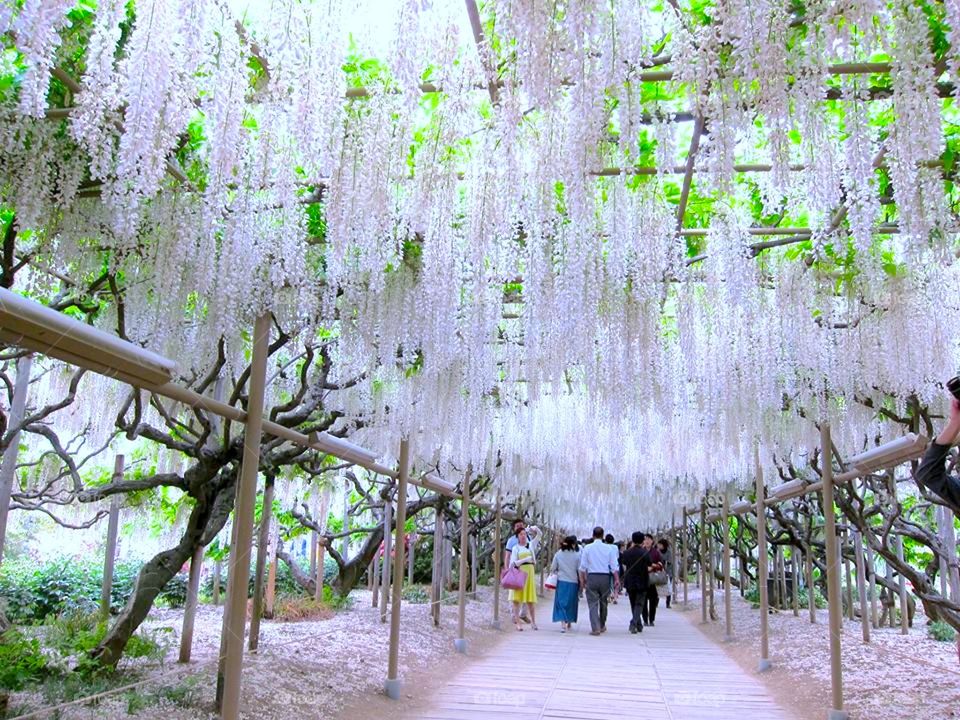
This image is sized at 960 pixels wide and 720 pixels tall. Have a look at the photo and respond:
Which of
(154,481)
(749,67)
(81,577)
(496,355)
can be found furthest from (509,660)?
(81,577)

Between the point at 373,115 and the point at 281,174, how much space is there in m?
0.53

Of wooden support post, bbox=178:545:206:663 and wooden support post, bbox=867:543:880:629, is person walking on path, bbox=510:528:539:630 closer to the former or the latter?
wooden support post, bbox=867:543:880:629

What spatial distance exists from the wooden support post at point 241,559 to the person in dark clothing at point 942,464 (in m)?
2.50

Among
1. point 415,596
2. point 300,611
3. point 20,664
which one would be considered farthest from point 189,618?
point 415,596

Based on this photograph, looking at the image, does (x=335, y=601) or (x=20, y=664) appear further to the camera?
(x=335, y=601)

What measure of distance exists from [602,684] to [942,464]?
11.7 feet

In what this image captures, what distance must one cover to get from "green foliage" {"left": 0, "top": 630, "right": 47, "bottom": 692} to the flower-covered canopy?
1.82 meters

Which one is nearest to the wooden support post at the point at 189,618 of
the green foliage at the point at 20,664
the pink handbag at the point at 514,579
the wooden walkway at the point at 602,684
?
the green foliage at the point at 20,664

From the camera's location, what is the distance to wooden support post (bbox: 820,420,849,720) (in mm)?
4352

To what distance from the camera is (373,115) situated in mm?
3865

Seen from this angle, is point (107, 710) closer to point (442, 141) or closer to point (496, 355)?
point (442, 141)

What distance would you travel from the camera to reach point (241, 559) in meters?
3.25

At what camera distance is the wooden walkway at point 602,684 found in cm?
482

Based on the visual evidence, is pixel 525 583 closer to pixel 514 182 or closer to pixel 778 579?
pixel 778 579
